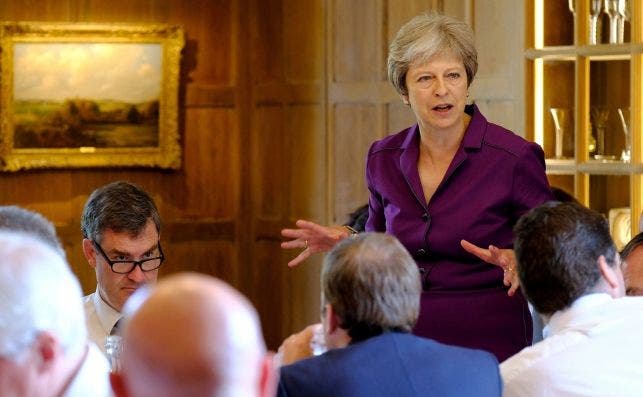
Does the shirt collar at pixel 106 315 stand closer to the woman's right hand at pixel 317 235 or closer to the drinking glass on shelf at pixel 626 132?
the woman's right hand at pixel 317 235

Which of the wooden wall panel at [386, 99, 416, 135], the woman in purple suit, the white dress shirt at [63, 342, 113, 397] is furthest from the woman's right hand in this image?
the wooden wall panel at [386, 99, 416, 135]

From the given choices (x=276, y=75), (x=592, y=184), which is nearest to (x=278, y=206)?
(x=276, y=75)

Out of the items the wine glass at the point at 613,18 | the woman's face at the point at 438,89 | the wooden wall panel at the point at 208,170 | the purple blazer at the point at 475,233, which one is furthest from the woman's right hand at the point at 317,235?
the wooden wall panel at the point at 208,170

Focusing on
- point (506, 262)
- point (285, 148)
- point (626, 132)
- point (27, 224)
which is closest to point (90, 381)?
point (27, 224)

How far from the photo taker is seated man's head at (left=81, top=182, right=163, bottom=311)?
11.4ft

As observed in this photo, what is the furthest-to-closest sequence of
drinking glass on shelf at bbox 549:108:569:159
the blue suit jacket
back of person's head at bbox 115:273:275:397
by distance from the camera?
drinking glass on shelf at bbox 549:108:569:159 → the blue suit jacket → back of person's head at bbox 115:273:275:397

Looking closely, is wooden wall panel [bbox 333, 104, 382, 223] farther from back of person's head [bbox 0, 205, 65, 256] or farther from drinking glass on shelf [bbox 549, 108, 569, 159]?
back of person's head [bbox 0, 205, 65, 256]

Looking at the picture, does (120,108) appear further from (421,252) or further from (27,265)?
(27,265)

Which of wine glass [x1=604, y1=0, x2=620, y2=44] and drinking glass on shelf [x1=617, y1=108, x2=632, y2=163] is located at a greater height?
wine glass [x1=604, y1=0, x2=620, y2=44]

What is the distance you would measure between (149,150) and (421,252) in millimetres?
4609

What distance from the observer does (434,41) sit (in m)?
3.44

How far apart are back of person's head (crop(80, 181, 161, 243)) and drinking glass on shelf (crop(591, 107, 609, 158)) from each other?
2.85 metres

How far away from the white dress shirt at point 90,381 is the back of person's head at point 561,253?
3.23 feet

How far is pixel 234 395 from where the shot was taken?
48.5 inches
